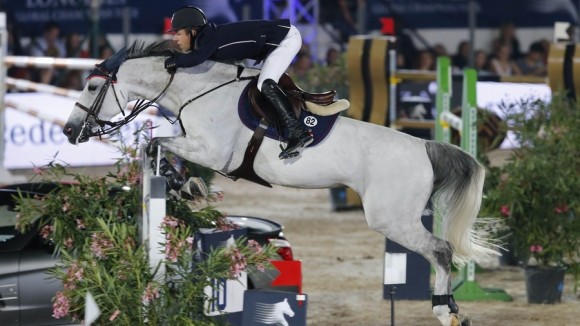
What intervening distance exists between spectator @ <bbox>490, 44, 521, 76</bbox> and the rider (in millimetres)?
10286

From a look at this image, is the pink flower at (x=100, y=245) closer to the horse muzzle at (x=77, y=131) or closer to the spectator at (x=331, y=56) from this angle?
the horse muzzle at (x=77, y=131)

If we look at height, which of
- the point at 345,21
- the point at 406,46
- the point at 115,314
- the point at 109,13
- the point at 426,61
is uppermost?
the point at 345,21

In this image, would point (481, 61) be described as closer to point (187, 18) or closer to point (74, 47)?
point (74, 47)

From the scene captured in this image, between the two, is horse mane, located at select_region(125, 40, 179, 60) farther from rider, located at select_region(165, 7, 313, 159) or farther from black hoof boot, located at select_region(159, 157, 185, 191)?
black hoof boot, located at select_region(159, 157, 185, 191)

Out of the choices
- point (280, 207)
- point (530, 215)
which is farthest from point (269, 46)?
point (280, 207)

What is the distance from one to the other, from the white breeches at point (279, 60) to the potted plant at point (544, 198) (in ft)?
8.91

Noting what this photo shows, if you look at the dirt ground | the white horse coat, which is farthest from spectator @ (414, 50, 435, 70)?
the white horse coat

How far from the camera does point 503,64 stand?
663 inches

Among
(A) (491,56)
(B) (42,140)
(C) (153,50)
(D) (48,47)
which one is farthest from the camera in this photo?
(A) (491,56)

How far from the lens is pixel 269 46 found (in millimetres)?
6793

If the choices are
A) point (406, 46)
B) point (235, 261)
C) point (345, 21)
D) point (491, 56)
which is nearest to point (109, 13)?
point (345, 21)

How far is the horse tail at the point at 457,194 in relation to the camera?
23.0ft

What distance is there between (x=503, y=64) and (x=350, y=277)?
733 cm

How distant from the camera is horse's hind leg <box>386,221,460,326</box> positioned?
6.90 meters
